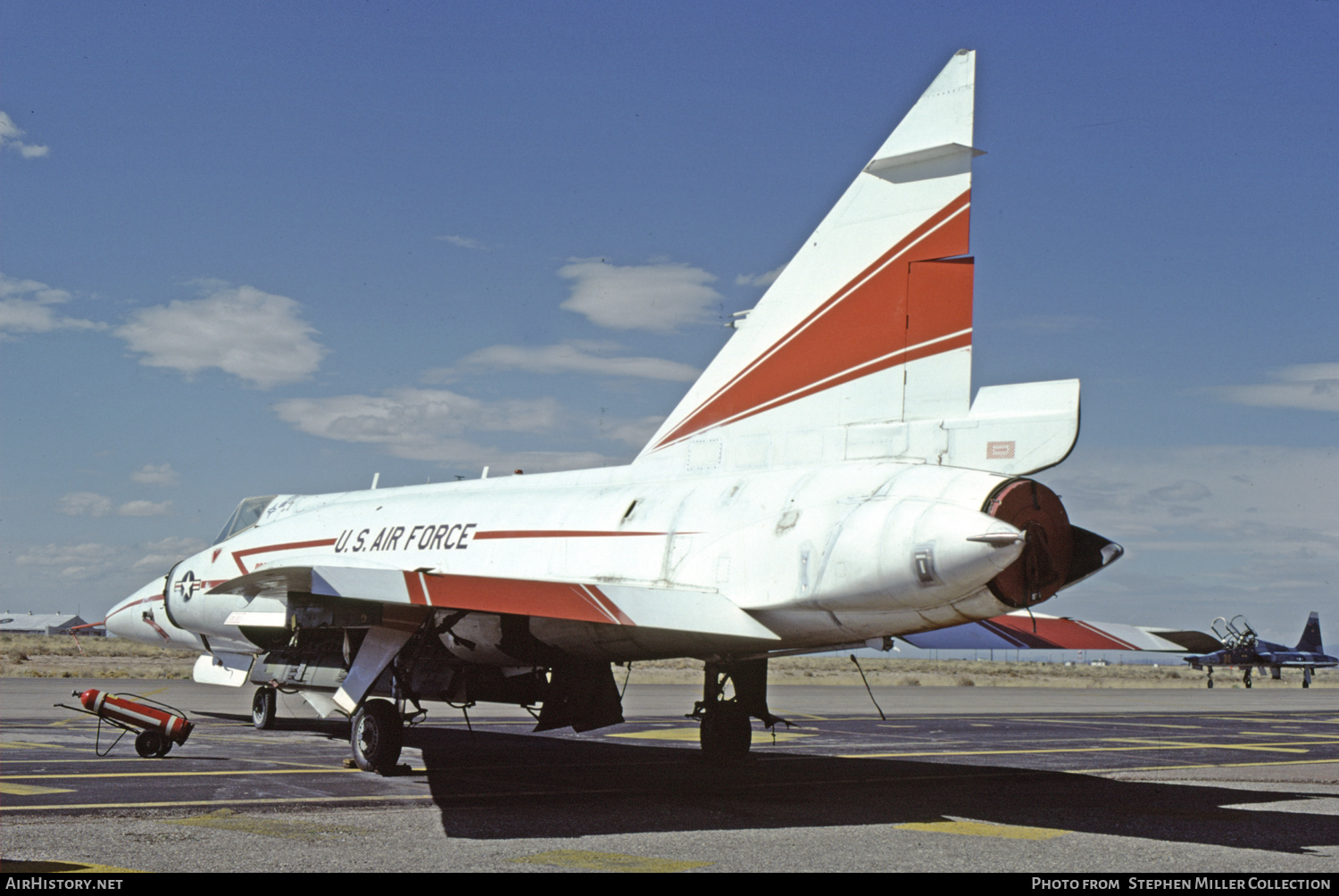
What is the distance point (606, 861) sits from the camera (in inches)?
291

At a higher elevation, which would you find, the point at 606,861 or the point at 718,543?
the point at 718,543

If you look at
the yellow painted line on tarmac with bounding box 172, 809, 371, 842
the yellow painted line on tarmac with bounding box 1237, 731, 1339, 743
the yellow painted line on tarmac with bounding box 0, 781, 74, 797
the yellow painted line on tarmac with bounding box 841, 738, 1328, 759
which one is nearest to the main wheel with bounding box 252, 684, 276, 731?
the yellow painted line on tarmac with bounding box 0, 781, 74, 797

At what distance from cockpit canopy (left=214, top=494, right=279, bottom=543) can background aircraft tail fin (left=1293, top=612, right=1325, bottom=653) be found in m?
64.2

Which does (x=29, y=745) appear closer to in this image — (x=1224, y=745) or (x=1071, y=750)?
(x=1071, y=750)

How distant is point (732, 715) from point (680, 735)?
601cm

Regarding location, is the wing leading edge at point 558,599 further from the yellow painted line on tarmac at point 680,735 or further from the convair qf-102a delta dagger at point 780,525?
the yellow painted line on tarmac at point 680,735

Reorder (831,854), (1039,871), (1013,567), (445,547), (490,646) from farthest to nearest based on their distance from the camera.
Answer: (445,547)
(490,646)
(1013,567)
(831,854)
(1039,871)

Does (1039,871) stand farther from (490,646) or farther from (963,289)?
(490,646)

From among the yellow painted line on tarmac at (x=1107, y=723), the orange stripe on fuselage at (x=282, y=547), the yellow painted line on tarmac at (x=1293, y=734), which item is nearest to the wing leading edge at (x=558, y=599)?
the orange stripe on fuselage at (x=282, y=547)

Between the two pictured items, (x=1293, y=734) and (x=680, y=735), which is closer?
(x=680, y=735)

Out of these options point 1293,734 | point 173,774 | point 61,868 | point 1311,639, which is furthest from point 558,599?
point 1311,639

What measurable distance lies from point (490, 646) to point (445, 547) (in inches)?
70.6

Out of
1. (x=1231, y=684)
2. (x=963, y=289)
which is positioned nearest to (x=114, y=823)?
(x=963, y=289)

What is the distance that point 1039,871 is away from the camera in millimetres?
7211
